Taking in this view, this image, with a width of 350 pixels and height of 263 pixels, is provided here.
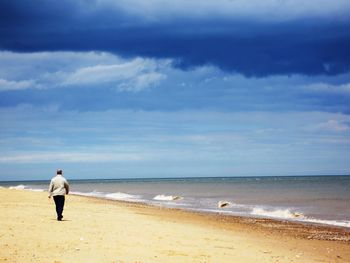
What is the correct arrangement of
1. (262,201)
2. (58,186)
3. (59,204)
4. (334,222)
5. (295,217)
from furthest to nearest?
(262,201) < (295,217) < (334,222) < (58,186) < (59,204)

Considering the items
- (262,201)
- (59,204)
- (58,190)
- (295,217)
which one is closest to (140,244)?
(59,204)

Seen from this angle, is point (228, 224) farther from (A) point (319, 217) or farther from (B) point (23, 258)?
(B) point (23, 258)

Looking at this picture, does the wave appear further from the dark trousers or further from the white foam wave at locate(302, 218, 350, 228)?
the dark trousers

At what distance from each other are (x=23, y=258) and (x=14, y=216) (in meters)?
8.25

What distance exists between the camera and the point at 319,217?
2886cm

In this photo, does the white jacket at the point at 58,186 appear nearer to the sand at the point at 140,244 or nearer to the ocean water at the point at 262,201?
the sand at the point at 140,244

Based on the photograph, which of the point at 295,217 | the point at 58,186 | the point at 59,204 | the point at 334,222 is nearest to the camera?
the point at 59,204

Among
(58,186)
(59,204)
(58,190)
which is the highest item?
(58,186)

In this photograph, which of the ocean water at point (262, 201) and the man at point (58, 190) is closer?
the man at point (58, 190)

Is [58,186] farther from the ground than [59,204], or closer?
farther from the ground

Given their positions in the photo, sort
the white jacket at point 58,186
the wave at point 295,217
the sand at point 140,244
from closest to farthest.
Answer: the sand at point 140,244 < the white jacket at point 58,186 < the wave at point 295,217

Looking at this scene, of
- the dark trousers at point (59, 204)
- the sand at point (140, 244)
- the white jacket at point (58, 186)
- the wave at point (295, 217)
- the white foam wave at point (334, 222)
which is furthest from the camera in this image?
the wave at point (295, 217)

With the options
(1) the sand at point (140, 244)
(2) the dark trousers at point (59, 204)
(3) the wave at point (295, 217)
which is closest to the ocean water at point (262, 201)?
(3) the wave at point (295, 217)

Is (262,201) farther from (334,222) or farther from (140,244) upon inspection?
(140,244)
